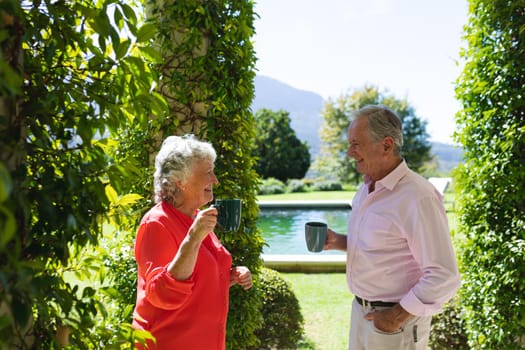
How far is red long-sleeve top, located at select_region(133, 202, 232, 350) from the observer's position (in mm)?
1831

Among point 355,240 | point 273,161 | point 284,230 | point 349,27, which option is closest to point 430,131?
point 273,161

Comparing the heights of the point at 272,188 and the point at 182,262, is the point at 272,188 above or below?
below

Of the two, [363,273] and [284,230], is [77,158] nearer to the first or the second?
[363,273]

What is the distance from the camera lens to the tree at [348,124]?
3553cm

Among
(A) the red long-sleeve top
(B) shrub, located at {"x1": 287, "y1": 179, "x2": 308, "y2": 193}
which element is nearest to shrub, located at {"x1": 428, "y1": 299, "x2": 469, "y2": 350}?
(A) the red long-sleeve top

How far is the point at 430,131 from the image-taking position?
37031mm

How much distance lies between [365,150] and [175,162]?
3.00 ft

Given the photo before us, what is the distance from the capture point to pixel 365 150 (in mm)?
2301

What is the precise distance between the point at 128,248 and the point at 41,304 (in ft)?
7.73

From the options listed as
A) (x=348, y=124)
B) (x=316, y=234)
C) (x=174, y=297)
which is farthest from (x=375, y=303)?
(x=348, y=124)

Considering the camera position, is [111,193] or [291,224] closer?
[111,193]

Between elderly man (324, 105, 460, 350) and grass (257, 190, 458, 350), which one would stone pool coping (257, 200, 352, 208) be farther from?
elderly man (324, 105, 460, 350)

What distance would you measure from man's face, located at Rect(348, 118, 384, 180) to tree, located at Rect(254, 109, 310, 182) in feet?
82.9

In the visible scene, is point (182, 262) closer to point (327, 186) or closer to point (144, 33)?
point (144, 33)
